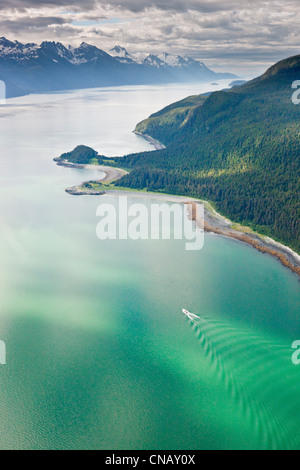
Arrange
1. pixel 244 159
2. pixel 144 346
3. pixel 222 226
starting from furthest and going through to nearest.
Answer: pixel 244 159
pixel 222 226
pixel 144 346

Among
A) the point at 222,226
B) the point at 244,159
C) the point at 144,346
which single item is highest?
the point at 244,159

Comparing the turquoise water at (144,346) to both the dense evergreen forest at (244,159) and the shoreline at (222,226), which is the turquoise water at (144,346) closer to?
the shoreline at (222,226)

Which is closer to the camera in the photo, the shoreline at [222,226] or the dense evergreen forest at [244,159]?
the shoreline at [222,226]

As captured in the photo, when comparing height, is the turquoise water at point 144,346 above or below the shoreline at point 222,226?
below

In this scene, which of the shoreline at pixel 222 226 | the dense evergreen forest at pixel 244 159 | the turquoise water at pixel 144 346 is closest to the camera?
the turquoise water at pixel 144 346

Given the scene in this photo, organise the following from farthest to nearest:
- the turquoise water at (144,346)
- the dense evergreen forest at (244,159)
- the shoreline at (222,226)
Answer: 1. the dense evergreen forest at (244,159)
2. the shoreline at (222,226)
3. the turquoise water at (144,346)

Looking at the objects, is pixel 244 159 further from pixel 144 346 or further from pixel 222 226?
pixel 144 346

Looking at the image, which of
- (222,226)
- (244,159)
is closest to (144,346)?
(222,226)

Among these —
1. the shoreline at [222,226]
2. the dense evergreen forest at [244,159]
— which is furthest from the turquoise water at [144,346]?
the dense evergreen forest at [244,159]
